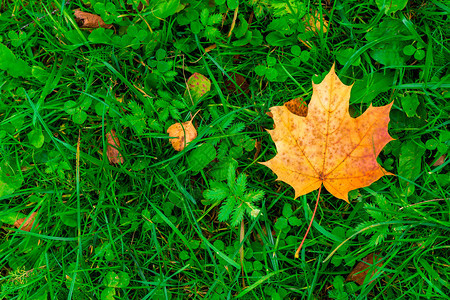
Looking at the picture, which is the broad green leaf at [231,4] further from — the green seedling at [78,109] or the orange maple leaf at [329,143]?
the green seedling at [78,109]

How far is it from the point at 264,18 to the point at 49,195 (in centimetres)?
202

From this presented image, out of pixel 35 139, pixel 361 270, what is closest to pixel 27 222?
pixel 35 139

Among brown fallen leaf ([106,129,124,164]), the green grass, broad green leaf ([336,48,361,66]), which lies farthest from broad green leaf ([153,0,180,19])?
broad green leaf ([336,48,361,66])

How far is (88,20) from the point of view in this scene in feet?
7.84

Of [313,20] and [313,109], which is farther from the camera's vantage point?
[313,20]

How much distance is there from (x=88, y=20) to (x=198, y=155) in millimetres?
1295

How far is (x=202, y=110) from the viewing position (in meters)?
2.37

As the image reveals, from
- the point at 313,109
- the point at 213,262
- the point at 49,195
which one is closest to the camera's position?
the point at 313,109

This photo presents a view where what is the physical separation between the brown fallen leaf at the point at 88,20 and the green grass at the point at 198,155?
0.20 ft

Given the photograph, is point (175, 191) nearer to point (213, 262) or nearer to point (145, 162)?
point (145, 162)

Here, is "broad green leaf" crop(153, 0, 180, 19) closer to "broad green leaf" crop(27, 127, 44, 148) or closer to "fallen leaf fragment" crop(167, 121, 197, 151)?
"fallen leaf fragment" crop(167, 121, 197, 151)

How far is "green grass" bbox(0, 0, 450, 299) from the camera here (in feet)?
7.22


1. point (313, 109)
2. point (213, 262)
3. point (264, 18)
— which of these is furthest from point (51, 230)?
point (264, 18)

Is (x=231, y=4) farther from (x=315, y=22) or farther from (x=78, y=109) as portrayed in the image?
(x=78, y=109)
